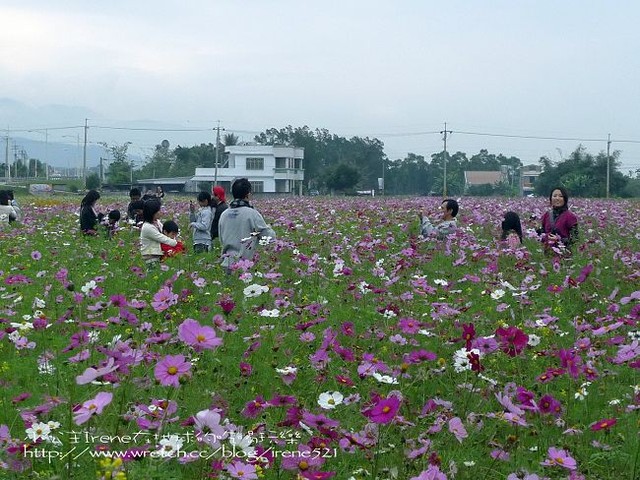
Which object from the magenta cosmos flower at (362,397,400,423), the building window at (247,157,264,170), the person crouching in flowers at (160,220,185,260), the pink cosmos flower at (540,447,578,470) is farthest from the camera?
the building window at (247,157,264,170)

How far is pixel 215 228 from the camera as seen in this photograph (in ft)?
30.5

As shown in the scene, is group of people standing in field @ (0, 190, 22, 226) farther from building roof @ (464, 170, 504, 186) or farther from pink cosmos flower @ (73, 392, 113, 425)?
building roof @ (464, 170, 504, 186)

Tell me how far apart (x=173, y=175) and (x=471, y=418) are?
265 ft

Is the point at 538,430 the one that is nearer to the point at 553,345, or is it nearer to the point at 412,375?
the point at 412,375

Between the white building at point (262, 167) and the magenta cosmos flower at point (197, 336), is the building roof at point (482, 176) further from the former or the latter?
the magenta cosmos flower at point (197, 336)

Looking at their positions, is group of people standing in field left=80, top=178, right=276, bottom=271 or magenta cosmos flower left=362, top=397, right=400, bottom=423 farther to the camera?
group of people standing in field left=80, top=178, right=276, bottom=271

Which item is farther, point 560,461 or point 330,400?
point 330,400

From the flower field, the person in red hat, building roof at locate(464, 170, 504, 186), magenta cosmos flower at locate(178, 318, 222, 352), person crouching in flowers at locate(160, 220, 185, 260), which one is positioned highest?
building roof at locate(464, 170, 504, 186)

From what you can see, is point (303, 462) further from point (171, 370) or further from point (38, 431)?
point (38, 431)

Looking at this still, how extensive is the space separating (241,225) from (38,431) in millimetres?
4570

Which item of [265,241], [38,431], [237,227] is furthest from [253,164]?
[38,431]

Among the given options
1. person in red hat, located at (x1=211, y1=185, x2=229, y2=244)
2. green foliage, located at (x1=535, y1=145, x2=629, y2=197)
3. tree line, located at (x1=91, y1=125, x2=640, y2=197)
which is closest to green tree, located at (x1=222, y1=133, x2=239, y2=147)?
tree line, located at (x1=91, y1=125, x2=640, y2=197)

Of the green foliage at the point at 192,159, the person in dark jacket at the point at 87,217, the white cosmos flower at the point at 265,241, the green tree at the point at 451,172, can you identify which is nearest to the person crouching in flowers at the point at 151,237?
the white cosmos flower at the point at 265,241

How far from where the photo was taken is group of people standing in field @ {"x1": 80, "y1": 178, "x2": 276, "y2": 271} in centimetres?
682
